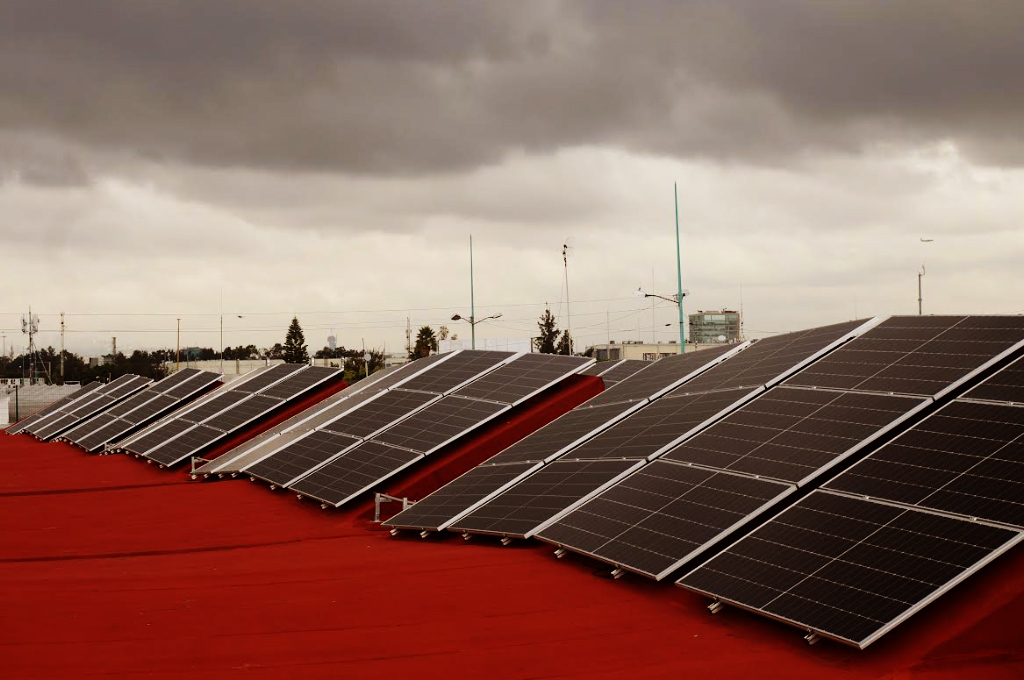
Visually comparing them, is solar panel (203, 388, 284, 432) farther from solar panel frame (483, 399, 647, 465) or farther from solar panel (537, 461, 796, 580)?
solar panel (537, 461, 796, 580)

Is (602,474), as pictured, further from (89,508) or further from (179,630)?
(89,508)

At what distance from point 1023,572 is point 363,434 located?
51.9 feet

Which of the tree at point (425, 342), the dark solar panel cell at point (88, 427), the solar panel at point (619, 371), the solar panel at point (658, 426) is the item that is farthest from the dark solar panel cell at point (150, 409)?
the tree at point (425, 342)

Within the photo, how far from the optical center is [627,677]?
28.1 feet

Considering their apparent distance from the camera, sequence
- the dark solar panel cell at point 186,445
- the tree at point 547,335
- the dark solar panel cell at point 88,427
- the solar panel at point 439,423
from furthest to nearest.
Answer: the tree at point 547,335
the dark solar panel cell at point 88,427
the dark solar panel cell at point 186,445
the solar panel at point 439,423

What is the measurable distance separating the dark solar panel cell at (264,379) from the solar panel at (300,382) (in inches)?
36.3

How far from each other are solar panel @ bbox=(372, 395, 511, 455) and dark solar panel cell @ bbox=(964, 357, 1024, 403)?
10997 millimetres

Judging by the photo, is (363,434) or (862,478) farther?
(363,434)

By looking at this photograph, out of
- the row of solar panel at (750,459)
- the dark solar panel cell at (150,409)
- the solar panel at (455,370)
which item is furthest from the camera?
the dark solar panel cell at (150,409)

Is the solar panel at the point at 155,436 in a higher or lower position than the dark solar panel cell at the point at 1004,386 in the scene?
lower

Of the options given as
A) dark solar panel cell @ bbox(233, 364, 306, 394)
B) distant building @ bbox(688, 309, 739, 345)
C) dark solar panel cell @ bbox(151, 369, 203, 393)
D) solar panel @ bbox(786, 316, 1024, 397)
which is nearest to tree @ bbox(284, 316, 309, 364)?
distant building @ bbox(688, 309, 739, 345)

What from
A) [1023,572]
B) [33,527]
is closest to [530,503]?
[1023,572]

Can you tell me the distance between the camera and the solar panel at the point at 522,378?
22459mm

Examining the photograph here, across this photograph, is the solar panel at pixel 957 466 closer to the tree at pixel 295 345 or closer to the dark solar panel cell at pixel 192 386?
the dark solar panel cell at pixel 192 386
